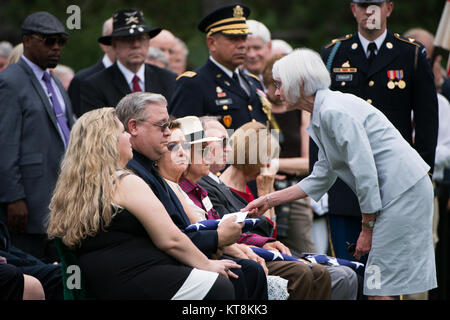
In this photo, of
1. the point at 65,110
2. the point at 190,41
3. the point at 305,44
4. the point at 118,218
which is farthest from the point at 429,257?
the point at 305,44

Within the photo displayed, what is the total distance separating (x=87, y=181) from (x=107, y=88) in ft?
8.70

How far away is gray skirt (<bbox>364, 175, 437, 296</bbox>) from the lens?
451cm

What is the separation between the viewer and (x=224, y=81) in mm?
6371

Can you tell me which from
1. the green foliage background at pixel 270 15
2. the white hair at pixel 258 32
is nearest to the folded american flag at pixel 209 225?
the white hair at pixel 258 32

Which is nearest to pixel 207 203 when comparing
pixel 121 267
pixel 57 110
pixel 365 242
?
pixel 365 242

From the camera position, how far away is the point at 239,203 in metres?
5.44

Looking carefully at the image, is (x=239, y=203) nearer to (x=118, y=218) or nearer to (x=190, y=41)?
(x=118, y=218)

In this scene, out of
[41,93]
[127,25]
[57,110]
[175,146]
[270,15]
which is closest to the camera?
[175,146]

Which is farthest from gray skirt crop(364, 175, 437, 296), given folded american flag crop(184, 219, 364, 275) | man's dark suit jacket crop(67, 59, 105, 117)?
man's dark suit jacket crop(67, 59, 105, 117)

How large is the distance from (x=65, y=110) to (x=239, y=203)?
70.9 inches

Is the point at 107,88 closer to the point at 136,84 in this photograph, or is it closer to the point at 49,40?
the point at 136,84

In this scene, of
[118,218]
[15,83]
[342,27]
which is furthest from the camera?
[342,27]

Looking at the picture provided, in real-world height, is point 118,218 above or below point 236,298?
above

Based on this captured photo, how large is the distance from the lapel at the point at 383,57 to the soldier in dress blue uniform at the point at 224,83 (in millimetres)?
1188
